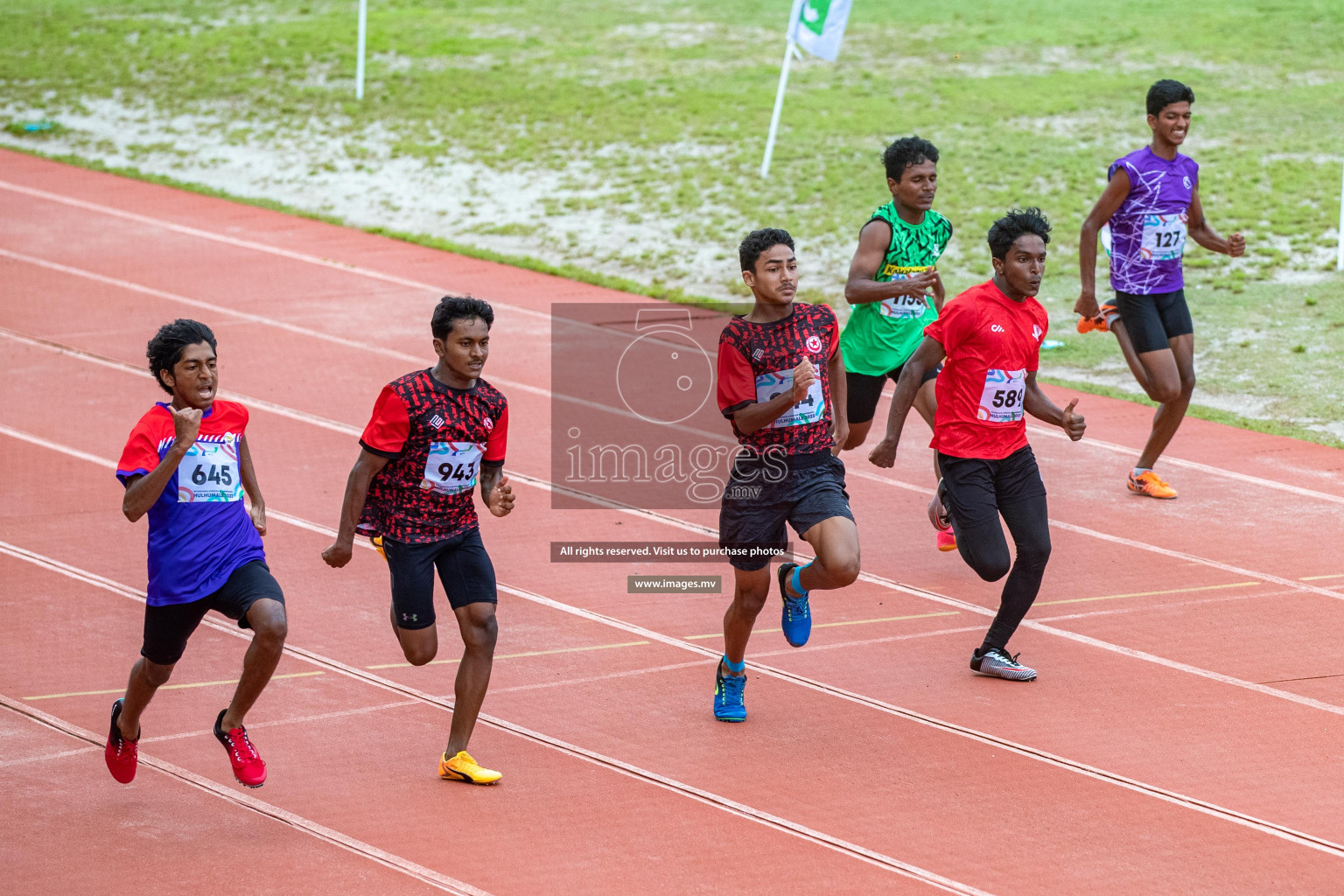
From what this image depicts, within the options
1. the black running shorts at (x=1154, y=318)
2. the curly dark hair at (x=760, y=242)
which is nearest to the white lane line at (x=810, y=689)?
the curly dark hair at (x=760, y=242)

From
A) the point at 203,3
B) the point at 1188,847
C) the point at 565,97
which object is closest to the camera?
the point at 1188,847

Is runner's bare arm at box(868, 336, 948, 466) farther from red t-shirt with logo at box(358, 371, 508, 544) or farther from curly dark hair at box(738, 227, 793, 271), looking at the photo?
red t-shirt with logo at box(358, 371, 508, 544)

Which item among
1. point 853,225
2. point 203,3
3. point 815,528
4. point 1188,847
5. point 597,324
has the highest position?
point 203,3

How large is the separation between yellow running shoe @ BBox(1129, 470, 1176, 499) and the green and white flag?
10112mm

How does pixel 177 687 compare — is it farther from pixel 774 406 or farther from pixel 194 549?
pixel 774 406

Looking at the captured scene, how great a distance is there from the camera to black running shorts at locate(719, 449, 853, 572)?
6.35 meters

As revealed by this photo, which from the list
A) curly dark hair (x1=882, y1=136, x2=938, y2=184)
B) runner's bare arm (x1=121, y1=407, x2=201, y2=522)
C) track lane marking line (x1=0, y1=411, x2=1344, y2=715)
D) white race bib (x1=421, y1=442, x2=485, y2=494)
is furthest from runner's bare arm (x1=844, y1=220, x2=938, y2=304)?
runner's bare arm (x1=121, y1=407, x2=201, y2=522)

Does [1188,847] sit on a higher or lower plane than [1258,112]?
lower

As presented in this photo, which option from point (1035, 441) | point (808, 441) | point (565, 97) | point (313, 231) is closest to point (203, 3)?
point (565, 97)

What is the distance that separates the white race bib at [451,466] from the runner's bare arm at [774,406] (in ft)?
3.42

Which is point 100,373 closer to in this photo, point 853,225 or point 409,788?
point 409,788

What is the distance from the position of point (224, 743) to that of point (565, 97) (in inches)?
759

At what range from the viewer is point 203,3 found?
30.0m

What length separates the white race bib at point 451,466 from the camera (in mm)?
5855
